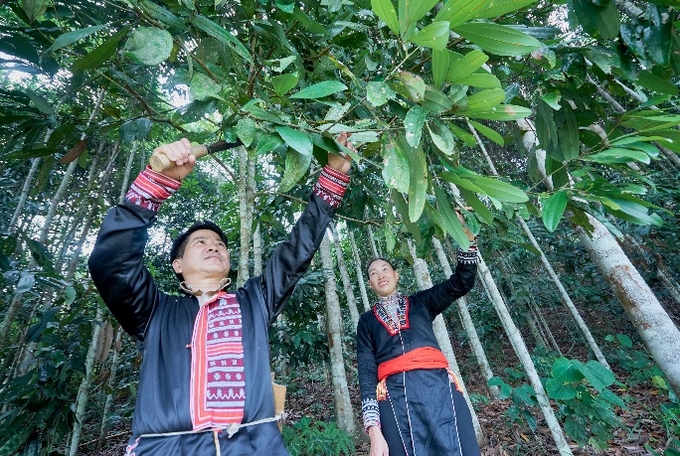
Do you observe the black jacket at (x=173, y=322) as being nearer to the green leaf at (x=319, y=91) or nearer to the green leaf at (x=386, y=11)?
the green leaf at (x=319, y=91)

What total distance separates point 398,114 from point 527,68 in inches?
21.1

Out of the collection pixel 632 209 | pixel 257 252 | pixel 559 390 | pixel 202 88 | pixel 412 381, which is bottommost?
pixel 559 390

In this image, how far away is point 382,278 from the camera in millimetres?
2250

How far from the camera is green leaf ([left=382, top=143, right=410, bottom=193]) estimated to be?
A: 2.63 feet

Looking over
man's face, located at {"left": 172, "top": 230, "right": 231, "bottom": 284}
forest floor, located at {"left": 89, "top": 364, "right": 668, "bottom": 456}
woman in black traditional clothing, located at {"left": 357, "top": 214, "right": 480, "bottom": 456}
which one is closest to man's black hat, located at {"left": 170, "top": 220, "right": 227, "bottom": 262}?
man's face, located at {"left": 172, "top": 230, "right": 231, "bottom": 284}

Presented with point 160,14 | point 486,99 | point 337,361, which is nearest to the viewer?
point 486,99

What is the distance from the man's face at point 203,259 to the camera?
131cm

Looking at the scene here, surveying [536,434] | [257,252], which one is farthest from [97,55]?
[536,434]

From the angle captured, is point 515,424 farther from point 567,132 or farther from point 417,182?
point 417,182

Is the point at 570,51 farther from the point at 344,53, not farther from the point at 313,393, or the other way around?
the point at 313,393

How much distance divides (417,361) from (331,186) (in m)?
1.13

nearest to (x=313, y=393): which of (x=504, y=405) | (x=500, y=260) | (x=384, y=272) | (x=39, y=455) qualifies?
(x=504, y=405)

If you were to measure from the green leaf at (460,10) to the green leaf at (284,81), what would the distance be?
306 mm

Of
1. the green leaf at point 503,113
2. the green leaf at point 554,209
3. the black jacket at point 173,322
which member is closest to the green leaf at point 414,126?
the green leaf at point 503,113
